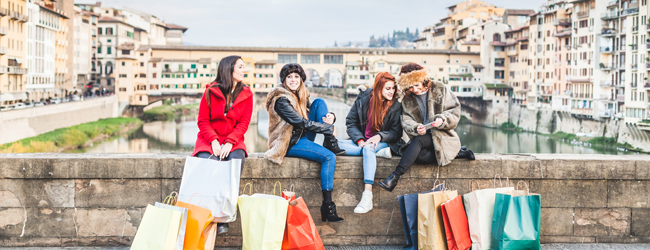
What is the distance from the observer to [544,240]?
3031 millimetres

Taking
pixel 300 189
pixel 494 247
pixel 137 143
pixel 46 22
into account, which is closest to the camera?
pixel 494 247

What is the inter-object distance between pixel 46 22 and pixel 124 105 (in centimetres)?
641

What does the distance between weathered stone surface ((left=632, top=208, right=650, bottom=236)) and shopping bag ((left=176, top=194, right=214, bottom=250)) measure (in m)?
1.97

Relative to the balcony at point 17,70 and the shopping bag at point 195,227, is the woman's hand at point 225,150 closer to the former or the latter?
the shopping bag at point 195,227

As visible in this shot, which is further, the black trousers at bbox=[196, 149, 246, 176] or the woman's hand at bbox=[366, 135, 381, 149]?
the woman's hand at bbox=[366, 135, 381, 149]

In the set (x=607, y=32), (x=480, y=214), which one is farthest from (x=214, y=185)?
(x=607, y=32)

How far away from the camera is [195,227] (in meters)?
2.48

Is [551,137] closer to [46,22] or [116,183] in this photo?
[46,22]

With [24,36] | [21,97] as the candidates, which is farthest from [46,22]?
[21,97]

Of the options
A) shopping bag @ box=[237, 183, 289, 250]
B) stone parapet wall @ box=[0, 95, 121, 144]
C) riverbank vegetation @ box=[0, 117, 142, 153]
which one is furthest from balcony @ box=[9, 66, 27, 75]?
shopping bag @ box=[237, 183, 289, 250]

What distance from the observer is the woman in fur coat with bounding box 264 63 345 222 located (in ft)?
9.37

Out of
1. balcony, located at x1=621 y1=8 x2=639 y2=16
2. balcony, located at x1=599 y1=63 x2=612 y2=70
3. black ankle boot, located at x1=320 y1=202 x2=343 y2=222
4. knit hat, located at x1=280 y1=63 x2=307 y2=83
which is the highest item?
balcony, located at x1=621 y1=8 x2=639 y2=16

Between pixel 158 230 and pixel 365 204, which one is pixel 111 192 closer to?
pixel 158 230

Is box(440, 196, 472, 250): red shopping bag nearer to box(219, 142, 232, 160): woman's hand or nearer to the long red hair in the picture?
the long red hair
